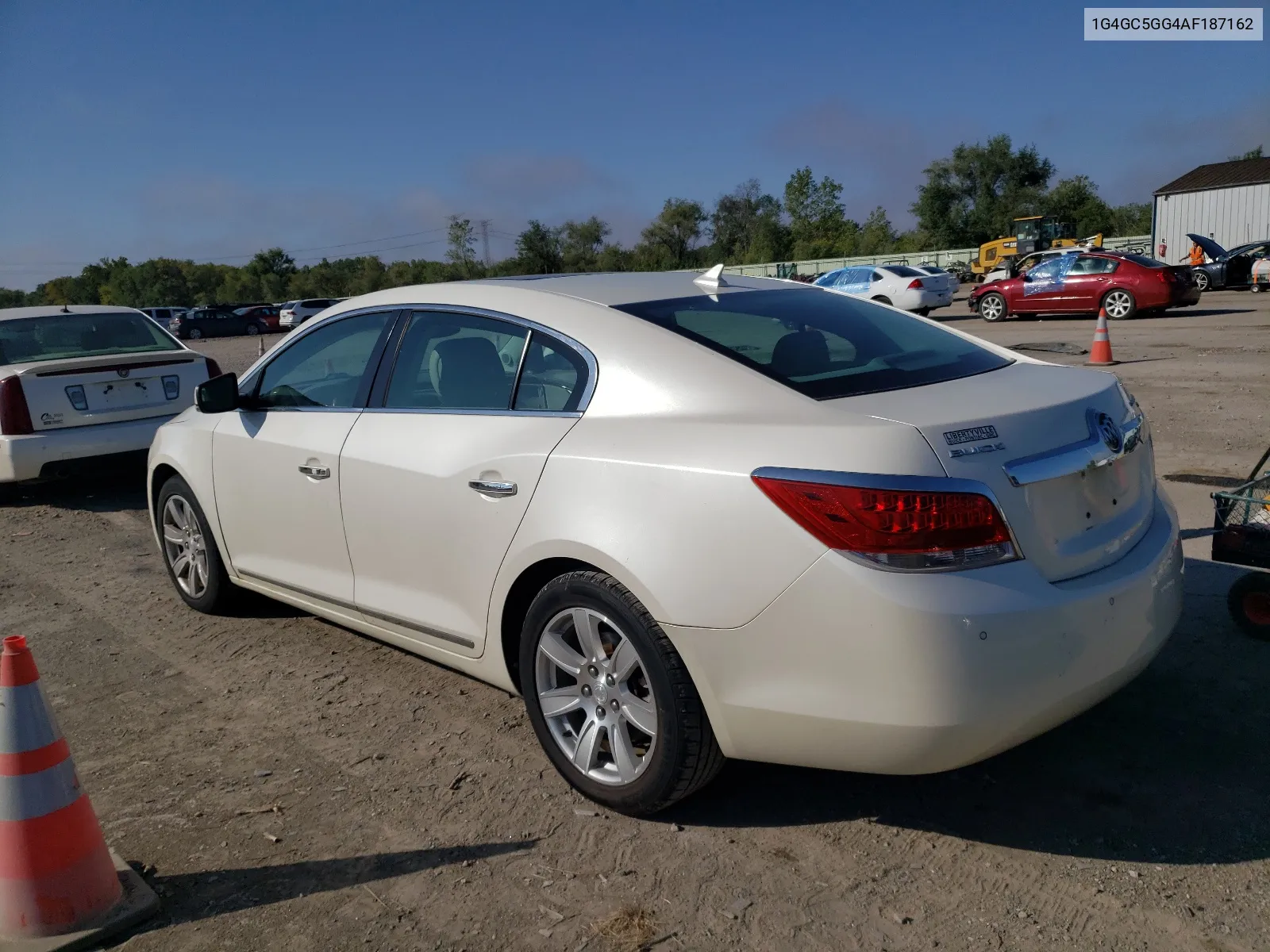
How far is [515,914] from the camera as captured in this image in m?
2.71

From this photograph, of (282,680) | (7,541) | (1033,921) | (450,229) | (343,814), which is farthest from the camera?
(450,229)

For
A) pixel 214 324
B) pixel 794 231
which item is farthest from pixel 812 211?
pixel 214 324

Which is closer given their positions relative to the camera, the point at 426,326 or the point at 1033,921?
the point at 1033,921

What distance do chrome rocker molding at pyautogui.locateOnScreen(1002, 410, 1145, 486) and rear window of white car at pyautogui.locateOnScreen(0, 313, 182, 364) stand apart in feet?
25.3

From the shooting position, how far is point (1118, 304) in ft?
69.1

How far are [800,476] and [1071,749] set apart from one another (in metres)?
1.58

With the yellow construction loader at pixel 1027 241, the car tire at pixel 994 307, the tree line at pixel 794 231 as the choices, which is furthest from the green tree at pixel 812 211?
the car tire at pixel 994 307

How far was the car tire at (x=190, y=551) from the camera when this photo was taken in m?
4.97

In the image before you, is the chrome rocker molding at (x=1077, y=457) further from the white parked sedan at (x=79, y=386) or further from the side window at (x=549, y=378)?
the white parked sedan at (x=79, y=386)

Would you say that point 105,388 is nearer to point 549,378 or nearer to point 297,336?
point 297,336

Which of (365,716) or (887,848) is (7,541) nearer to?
(365,716)

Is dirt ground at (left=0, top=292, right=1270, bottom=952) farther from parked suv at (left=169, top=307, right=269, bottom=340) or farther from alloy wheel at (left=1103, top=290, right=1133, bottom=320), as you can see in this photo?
parked suv at (left=169, top=307, right=269, bottom=340)

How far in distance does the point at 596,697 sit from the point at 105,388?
20.8 feet

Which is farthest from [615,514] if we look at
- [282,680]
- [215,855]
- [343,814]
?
[282,680]
